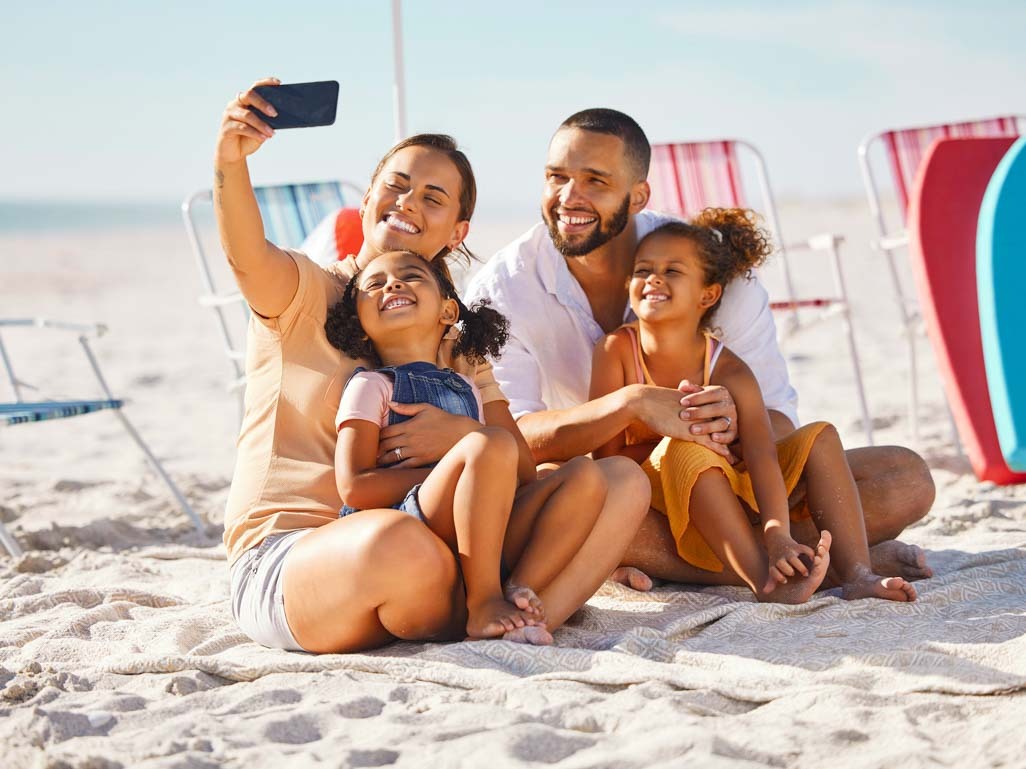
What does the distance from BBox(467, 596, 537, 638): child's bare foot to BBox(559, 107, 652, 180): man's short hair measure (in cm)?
147

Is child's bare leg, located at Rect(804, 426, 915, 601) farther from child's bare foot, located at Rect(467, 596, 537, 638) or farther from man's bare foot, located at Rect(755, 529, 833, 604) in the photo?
child's bare foot, located at Rect(467, 596, 537, 638)

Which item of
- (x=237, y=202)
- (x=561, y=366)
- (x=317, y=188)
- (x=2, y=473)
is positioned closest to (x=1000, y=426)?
(x=561, y=366)

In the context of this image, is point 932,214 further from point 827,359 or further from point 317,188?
point 827,359

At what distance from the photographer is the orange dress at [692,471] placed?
271 centimetres

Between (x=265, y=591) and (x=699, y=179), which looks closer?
(x=265, y=591)

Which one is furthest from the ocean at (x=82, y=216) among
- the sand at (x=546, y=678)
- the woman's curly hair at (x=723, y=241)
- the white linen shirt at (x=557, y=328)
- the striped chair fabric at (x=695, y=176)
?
the woman's curly hair at (x=723, y=241)

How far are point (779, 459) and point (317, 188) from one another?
3.19 metres

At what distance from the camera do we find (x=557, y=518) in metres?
2.37

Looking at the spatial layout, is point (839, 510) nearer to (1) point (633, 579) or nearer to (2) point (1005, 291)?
(1) point (633, 579)

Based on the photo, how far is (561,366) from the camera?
3318mm

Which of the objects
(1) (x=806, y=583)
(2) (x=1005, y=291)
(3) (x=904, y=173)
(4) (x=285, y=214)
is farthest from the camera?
(3) (x=904, y=173)

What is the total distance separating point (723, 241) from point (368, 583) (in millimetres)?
1481

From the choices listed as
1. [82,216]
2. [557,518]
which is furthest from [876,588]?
[82,216]

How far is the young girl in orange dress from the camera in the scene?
262 centimetres
